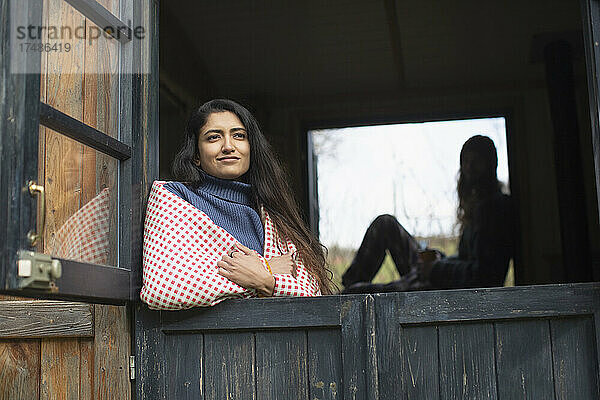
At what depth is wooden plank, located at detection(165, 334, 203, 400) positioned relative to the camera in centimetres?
210

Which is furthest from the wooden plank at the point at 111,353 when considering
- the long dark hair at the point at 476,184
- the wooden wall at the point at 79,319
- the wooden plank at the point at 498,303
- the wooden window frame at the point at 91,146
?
the long dark hair at the point at 476,184

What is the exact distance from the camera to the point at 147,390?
211 cm

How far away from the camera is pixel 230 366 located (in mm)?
2086

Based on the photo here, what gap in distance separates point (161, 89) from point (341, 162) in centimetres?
153

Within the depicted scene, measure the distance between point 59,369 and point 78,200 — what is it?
0.51 meters

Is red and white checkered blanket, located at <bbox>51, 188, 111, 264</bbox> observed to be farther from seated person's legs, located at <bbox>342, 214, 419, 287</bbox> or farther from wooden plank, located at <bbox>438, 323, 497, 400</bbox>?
seated person's legs, located at <bbox>342, 214, 419, 287</bbox>

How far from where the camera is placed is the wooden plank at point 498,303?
195cm

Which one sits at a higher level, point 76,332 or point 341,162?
point 341,162

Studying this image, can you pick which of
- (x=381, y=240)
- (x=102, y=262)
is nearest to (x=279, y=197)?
(x=102, y=262)

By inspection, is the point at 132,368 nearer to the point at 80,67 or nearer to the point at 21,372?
the point at 21,372

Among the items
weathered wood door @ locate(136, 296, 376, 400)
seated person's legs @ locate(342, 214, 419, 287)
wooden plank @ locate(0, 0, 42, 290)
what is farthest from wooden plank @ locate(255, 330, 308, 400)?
seated person's legs @ locate(342, 214, 419, 287)

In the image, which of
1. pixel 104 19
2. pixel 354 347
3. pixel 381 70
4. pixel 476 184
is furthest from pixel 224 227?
pixel 476 184

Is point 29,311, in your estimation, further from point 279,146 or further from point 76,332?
point 279,146

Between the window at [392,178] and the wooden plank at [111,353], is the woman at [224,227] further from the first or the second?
the window at [392,178]
